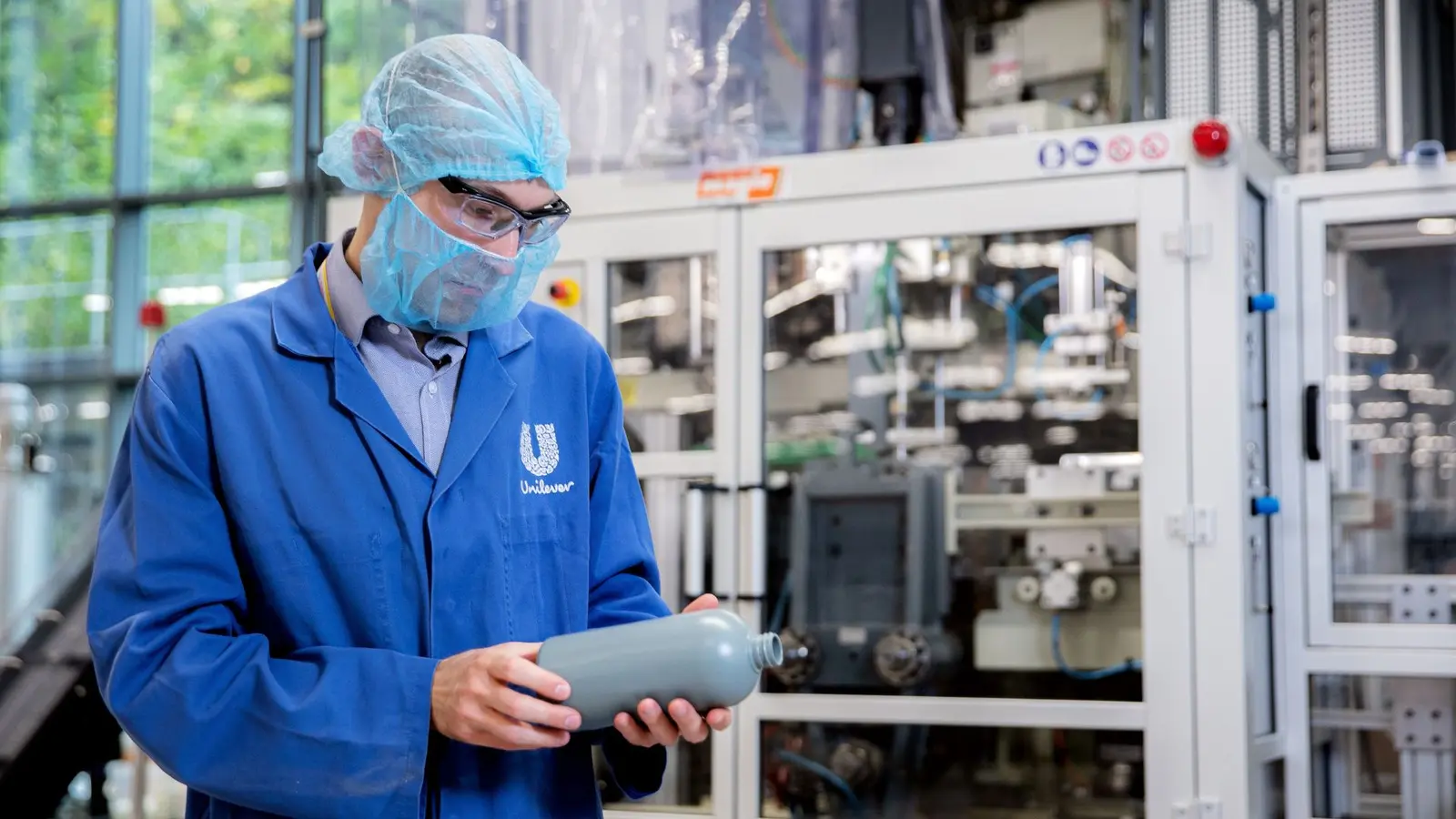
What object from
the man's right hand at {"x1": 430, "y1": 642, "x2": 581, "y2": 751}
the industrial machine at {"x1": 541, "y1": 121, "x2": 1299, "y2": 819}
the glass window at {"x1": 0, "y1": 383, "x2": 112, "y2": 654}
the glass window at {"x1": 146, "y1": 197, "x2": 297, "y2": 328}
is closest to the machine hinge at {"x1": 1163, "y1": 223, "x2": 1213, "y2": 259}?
the industrial machine at {"x1": 541, "y1": 121, "x2": 1299, "y2": 819}

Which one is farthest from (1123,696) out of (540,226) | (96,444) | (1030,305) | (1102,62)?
(96,444)

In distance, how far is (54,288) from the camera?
550 cm

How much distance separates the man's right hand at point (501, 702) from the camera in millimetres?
1194

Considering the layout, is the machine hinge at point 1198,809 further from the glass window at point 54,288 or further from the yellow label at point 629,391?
the glass window at point 54,288

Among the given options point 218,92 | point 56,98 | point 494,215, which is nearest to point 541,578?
point 494,215

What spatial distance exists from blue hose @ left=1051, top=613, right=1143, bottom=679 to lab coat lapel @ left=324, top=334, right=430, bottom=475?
1.74 m

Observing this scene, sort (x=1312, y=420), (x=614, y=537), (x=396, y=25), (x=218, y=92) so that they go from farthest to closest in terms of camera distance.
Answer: (x=218, y=92) → (x=396, y=25) → (x=1312, y=420) → (x=614, y=537)

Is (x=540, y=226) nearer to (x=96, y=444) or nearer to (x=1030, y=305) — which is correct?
(x=1030, y=305)

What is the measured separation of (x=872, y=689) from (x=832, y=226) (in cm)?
88

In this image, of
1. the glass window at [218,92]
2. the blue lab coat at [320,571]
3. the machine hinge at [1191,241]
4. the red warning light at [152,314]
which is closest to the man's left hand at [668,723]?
the blue lab coat at [320,571]

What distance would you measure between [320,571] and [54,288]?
473 centimetres

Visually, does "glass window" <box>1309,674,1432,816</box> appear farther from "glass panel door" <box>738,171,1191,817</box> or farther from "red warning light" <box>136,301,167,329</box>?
"red warning light" <box>136,301,167,329</box>

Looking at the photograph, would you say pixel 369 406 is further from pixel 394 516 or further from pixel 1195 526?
pixel 1195 526

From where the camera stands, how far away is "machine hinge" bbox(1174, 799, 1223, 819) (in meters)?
2.51
